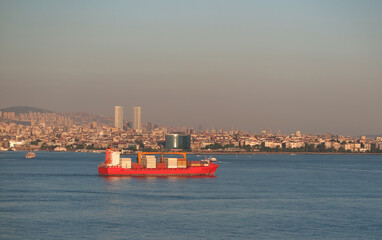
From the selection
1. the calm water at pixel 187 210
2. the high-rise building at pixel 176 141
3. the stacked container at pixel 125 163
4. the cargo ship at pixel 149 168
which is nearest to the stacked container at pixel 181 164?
the cargo ship at pixel 149 168

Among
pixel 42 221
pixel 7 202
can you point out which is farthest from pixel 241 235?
pixel 7 202

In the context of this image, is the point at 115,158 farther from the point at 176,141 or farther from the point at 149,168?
the point at 176,141

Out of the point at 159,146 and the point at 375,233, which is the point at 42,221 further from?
the point at 159,146

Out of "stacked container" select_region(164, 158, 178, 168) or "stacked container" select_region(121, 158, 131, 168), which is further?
"stacked container" select_region(164, 158, 178, 168)

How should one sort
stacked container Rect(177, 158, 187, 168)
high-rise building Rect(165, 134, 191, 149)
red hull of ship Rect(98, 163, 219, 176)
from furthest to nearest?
high-rise building Rect(165, 134, 191, 149), stacked container Rect(177, 158, 187, 168), red hull of ship Rect(98, 163, 219, 176)

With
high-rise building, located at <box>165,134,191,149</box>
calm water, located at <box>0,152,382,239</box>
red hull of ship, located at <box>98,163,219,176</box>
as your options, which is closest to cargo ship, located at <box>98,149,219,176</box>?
red hull of ship, located at <box>98,163,219,176</box>

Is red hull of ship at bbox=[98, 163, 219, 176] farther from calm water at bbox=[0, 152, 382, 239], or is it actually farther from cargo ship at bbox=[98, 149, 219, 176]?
calm water at bbox=[0, 152, 382, 239]
